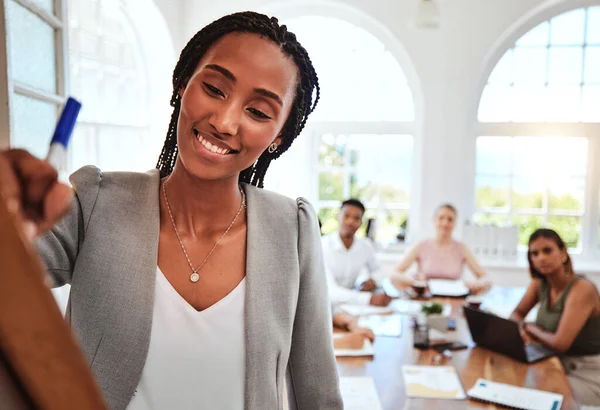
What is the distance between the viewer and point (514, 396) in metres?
1.84

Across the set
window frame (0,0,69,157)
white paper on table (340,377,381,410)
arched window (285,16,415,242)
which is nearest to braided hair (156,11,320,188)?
window frame (0,0,69,157)

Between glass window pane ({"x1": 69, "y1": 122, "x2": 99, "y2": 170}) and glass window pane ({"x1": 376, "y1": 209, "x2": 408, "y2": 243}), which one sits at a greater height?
glass window pane ({"x1": 69, "y1": 122, "x2": 99, "y2": 170})

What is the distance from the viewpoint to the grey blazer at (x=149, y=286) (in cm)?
75

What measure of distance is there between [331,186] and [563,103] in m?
2.40

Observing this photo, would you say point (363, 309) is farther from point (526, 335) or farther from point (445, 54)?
point (445, 54)

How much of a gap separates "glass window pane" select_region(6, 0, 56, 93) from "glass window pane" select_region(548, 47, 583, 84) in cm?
462

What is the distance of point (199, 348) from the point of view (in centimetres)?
80

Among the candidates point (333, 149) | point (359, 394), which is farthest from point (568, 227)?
point (359, 394)

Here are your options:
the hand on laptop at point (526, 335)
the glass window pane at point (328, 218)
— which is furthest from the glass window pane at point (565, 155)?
the hand on laptop at point (526, 335)

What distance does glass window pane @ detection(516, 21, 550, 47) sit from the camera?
4.86 metres

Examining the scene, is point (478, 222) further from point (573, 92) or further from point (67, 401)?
point (67, 401)

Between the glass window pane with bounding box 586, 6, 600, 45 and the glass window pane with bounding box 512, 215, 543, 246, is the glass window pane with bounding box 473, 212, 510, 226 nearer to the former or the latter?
the glass window pane with bounding box 512, 215, 543, 246

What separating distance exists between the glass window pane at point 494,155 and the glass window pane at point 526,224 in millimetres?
486

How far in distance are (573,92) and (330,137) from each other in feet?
7.84
